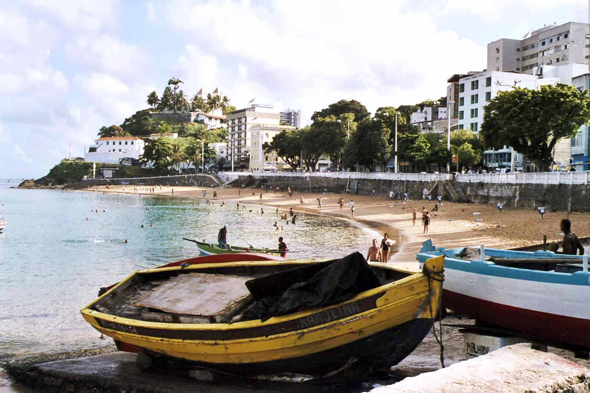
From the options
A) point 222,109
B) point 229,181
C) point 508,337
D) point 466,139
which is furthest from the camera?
point 222,109

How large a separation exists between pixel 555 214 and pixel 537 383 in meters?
30.0

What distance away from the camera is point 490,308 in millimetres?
8805

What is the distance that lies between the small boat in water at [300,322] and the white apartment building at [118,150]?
13700 cm

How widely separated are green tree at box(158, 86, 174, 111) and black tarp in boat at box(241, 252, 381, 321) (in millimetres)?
163785

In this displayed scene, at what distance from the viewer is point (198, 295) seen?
28.6 feet

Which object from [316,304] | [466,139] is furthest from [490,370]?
[466,139]

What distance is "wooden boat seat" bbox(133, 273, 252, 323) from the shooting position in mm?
8055

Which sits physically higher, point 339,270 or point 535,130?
point 535,130

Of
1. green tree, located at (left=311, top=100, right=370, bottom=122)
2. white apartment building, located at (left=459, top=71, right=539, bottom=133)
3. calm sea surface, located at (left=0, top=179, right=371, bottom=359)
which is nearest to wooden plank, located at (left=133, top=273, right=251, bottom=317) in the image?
calm sea surface, located at (left=0, top=179, right=371, bottom=359)

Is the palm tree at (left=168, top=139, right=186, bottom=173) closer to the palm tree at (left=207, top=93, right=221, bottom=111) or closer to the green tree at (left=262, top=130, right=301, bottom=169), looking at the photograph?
the green tree at (left=262, top=130, right=301, bottom=169)

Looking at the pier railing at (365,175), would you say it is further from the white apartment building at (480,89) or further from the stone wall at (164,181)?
the white apartment building at (480,89)

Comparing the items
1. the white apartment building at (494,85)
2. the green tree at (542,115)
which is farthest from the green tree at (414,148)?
the green tree at (542,115)

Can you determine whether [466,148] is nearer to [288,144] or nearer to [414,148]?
[414,148]

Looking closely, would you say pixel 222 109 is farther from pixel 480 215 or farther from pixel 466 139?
pixel 480 215
